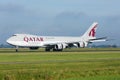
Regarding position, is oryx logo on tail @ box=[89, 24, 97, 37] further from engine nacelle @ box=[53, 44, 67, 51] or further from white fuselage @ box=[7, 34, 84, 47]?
engine nacelle @ box=[53, 44, 67, 51]

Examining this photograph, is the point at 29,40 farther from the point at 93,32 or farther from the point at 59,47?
the point at 93,32

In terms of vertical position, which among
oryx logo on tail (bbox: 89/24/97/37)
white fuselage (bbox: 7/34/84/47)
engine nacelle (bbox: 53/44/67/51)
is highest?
oryx logo on tail (bbox: 89/24/97/37)

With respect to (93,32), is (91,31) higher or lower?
higher

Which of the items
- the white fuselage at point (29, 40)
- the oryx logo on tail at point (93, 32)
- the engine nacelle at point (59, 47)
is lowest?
the engine nacelle at point (59, 47)

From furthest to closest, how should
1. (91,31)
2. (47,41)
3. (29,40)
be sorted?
1. (91,31)
2. (47,41)
3. (29,40)

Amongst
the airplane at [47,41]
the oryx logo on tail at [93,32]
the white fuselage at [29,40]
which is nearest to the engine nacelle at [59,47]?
the airplane at [47,41]

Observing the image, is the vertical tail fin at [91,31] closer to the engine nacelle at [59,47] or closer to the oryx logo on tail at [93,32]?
the oryx logo on tail at [93,32]

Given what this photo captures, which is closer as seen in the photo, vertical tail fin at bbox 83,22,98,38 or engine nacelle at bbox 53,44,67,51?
engine nacelle at bbox 53,44,67,51

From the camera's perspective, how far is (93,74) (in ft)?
124

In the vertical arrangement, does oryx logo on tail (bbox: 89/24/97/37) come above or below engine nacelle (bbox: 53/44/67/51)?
above

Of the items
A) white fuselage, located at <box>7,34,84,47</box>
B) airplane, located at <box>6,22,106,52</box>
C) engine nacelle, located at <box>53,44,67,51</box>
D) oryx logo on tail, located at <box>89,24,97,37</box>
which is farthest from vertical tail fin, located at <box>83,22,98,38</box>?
engine nacelle, located at <box>53,44,67,51</box>

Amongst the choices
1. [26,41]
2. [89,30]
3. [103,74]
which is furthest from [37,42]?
[103,74]

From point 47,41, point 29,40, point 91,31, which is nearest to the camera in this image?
point 29,40

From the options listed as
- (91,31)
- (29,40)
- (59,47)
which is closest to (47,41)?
(59,47)
